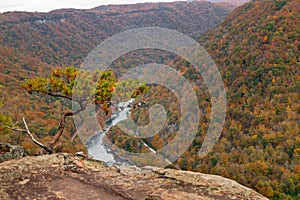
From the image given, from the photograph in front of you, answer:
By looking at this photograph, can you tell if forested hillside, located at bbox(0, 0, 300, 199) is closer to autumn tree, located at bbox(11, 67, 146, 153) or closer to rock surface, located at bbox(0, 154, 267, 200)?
autumn tree, located at bbox(11, 67, 146, 153)

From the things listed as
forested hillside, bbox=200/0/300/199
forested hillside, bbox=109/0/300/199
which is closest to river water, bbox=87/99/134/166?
forested hillside, bbox=109/0/300/199

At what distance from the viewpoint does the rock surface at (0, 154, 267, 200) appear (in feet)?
19.9

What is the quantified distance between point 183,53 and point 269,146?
27.2 metres

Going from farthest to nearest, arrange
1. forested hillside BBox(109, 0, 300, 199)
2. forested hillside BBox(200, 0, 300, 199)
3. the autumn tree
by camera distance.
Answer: forested hillside BBox(200, 0, 300, 199), forested hillside BBox(109, 0, 300, 199), the autumn tree

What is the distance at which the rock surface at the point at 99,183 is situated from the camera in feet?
19.9

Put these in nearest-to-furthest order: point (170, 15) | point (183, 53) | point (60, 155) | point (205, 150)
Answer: point (60, 155) < point (205, 150) < point (183, 53) < point (170, 15)

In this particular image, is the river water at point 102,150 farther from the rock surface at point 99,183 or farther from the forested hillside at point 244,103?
the rock surface at point 99,183

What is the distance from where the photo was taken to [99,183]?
661 centimetres

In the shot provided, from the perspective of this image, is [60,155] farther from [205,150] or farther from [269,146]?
[269,146]

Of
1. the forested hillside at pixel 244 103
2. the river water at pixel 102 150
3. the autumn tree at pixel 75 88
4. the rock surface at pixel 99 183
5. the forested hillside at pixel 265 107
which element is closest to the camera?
the rock surface at pixel 99 183

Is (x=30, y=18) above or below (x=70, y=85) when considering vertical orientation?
above

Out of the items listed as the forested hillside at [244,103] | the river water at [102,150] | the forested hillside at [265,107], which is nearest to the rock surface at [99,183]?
the forested hillside at [244,103]

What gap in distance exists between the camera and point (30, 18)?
10819 cm

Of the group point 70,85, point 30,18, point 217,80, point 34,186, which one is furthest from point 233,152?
point 30,18
